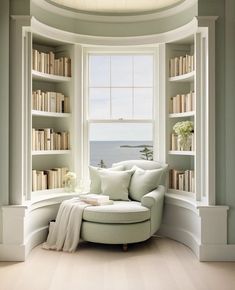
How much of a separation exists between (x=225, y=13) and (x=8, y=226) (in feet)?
10.7

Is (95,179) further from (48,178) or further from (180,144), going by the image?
(180,144)

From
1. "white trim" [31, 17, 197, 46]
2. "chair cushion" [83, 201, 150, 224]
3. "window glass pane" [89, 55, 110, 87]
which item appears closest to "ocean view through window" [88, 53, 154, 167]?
"window glass pane" [89, 55, 110, 87]

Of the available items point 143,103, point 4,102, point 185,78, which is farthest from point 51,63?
point 185,78

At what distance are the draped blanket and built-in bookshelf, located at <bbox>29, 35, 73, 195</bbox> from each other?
0.55 meters

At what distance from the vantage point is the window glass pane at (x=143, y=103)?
5.54 meters

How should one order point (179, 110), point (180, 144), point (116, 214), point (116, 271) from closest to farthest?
point (116, 271) → point (116, 214) → point (180, 144) → point (179, 110)

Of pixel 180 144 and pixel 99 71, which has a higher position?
pixel 99 71

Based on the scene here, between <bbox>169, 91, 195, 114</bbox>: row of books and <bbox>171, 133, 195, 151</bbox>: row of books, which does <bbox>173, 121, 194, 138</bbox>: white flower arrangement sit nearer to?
<bbox>171, 133, 195, 151</bbox>: row of books

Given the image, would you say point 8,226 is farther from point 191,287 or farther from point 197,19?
point 197,19

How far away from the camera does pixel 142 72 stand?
554 cm

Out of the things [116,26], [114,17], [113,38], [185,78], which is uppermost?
[114,17]

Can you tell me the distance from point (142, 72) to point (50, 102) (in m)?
1.37

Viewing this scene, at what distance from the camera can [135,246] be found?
464cm

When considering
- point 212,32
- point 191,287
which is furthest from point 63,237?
point 212,32
